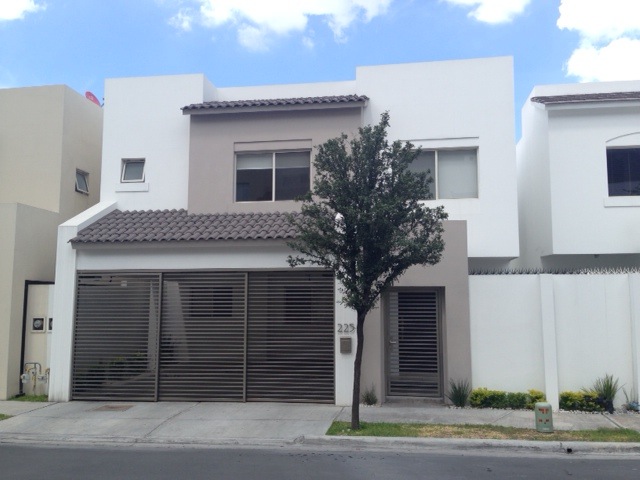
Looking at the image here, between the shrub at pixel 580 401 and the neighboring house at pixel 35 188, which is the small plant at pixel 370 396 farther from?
the neighboring house at pixel 35 188

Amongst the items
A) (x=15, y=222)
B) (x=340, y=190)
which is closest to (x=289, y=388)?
(x=340, y=190)

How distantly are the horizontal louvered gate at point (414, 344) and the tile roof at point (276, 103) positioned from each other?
4.54 m

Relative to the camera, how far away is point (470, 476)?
299 inches

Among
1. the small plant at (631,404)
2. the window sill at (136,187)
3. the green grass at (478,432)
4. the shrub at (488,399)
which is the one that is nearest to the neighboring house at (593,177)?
the small plant at (631,404)

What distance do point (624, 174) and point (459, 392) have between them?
6821mm

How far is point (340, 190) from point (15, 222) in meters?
8.00

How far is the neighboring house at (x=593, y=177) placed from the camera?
46.3 ft

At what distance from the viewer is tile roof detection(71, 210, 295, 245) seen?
A: 12.7 meters

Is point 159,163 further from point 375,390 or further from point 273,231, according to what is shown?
point 375,390

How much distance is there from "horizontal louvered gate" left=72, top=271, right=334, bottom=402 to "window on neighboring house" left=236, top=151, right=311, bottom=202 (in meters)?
2.46

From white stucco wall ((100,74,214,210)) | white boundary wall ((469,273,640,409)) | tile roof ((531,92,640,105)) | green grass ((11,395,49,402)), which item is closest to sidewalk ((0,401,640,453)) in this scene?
green grass ((11,395,49,402))

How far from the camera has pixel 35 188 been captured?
15844mm

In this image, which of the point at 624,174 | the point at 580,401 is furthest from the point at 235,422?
the point at 624,174

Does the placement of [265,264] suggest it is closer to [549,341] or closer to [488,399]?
[488,399]
